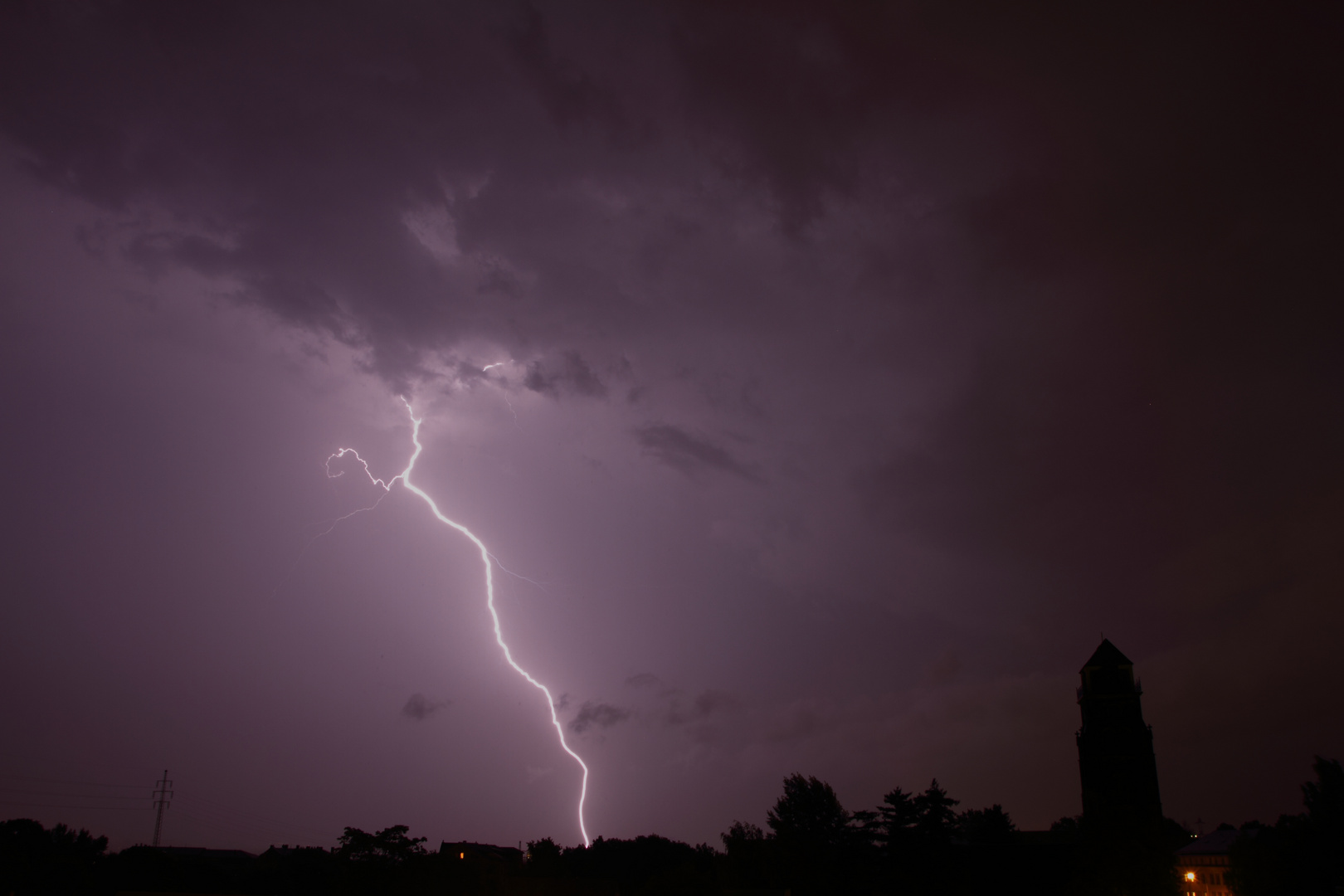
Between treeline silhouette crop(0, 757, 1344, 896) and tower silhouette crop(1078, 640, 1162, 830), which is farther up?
tower silhouette crop(1078, 640, 1162, 830)

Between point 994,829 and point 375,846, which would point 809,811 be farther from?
point 375,846

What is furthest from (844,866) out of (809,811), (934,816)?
(809,811)

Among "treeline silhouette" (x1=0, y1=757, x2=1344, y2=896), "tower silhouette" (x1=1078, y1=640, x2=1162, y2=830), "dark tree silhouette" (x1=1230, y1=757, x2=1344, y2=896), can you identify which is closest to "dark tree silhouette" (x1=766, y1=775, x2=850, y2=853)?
"treeline silhouette" (x1=0, y1=757, x2=1344, y2=896)

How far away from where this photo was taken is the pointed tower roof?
214 ft

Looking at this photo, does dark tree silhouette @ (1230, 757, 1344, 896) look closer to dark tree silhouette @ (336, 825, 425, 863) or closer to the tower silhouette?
the tower silhouette

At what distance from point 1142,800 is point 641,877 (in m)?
37.2

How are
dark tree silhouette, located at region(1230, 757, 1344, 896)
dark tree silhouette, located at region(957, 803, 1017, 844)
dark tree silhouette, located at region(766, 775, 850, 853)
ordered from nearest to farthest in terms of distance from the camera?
dark tree silhouette, located at region(1230, 757, 1344, 896), dark tree silhouette, located at region(957, 803, 1017, 844), dark tree silhouette, located at region(766, 775, 850, 853)

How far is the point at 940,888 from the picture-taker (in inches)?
1805

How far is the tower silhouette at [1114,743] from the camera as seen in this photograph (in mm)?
60031

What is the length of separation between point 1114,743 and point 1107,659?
20.4ft

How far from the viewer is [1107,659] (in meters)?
65.5

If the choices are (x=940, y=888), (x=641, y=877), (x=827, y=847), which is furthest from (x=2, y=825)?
(x=940, y=888)

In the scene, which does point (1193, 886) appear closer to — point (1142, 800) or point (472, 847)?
point (1142, 800)

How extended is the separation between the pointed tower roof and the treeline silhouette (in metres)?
12.3
